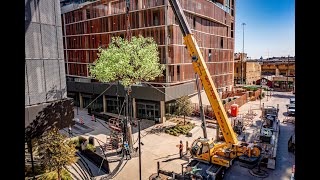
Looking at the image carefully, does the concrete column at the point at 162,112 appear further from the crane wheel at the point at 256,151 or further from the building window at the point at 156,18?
the crane wheel at the point at 256,151

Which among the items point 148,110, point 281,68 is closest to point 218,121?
point 148,110

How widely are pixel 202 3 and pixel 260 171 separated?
31.6m

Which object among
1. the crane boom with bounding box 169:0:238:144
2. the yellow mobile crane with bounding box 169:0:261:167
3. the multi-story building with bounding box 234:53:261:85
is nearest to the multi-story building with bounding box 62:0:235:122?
the yellow mobile crane with bounding box 169:0:261:167

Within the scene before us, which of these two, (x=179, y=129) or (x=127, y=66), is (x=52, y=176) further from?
(x=179, y=129)

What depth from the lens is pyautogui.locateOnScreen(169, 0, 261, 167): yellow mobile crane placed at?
1653 cm

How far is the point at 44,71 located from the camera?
1584 cm

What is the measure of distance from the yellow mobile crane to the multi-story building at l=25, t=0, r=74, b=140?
890 cm

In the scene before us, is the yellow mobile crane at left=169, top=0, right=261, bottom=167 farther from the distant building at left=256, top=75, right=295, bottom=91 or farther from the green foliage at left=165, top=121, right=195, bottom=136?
the distant building at left=256, top=75, right=295, bottom=91

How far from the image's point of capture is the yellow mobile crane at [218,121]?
1653 centimetres
